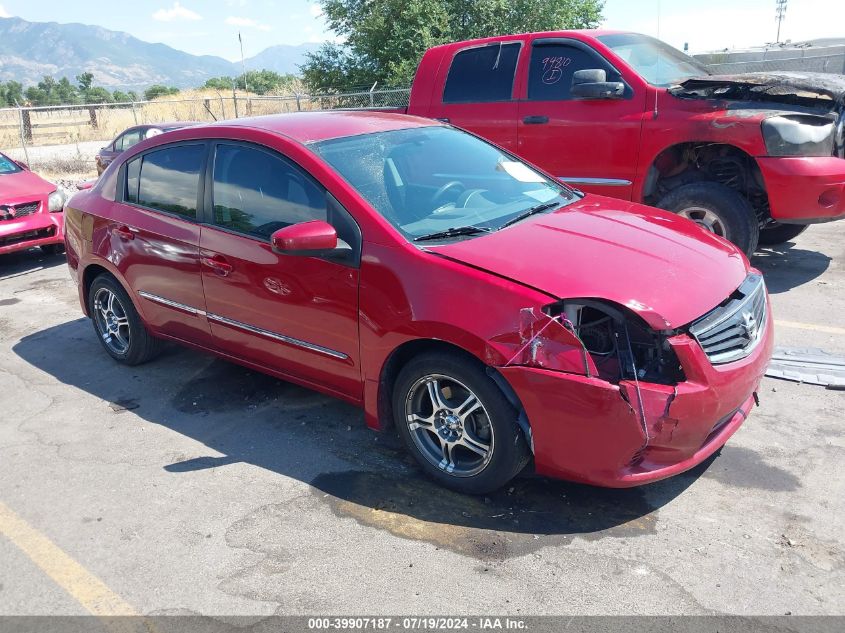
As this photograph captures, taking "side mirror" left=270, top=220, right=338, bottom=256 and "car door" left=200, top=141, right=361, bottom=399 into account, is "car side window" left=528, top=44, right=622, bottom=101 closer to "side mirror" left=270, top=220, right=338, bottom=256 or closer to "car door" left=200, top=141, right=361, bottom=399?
"car door" left=200, top=141, right=361, bottom=399

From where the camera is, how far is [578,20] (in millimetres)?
20984

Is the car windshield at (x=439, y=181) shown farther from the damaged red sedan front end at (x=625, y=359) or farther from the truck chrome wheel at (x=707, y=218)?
the truck chrome wheel at (x=707, y=218)

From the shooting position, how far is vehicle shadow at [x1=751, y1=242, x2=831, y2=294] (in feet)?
20.4

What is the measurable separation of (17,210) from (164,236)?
514 cm

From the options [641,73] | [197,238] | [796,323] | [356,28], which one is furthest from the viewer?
[356,28]

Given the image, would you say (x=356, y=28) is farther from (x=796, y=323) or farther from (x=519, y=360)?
(x=519, y=360)

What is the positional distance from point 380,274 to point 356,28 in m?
19.1

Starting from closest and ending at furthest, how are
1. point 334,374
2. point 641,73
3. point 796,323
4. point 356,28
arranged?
point 334,374
point 796,323
point 641,73
point 356,28

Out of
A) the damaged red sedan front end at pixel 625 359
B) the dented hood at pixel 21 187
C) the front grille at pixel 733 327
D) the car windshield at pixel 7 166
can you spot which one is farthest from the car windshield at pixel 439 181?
the car windshield at pixel 7 166

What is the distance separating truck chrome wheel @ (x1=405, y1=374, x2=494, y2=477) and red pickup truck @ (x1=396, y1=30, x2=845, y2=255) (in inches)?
143

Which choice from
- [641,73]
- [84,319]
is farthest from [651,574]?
[84,319]

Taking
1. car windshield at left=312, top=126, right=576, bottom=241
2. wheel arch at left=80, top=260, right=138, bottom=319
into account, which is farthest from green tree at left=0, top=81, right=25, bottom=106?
car windshield at left=312, top=126, right=576, bottom=241

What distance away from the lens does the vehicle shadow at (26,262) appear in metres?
8.63

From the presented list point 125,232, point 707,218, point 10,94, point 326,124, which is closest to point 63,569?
point 125,232
